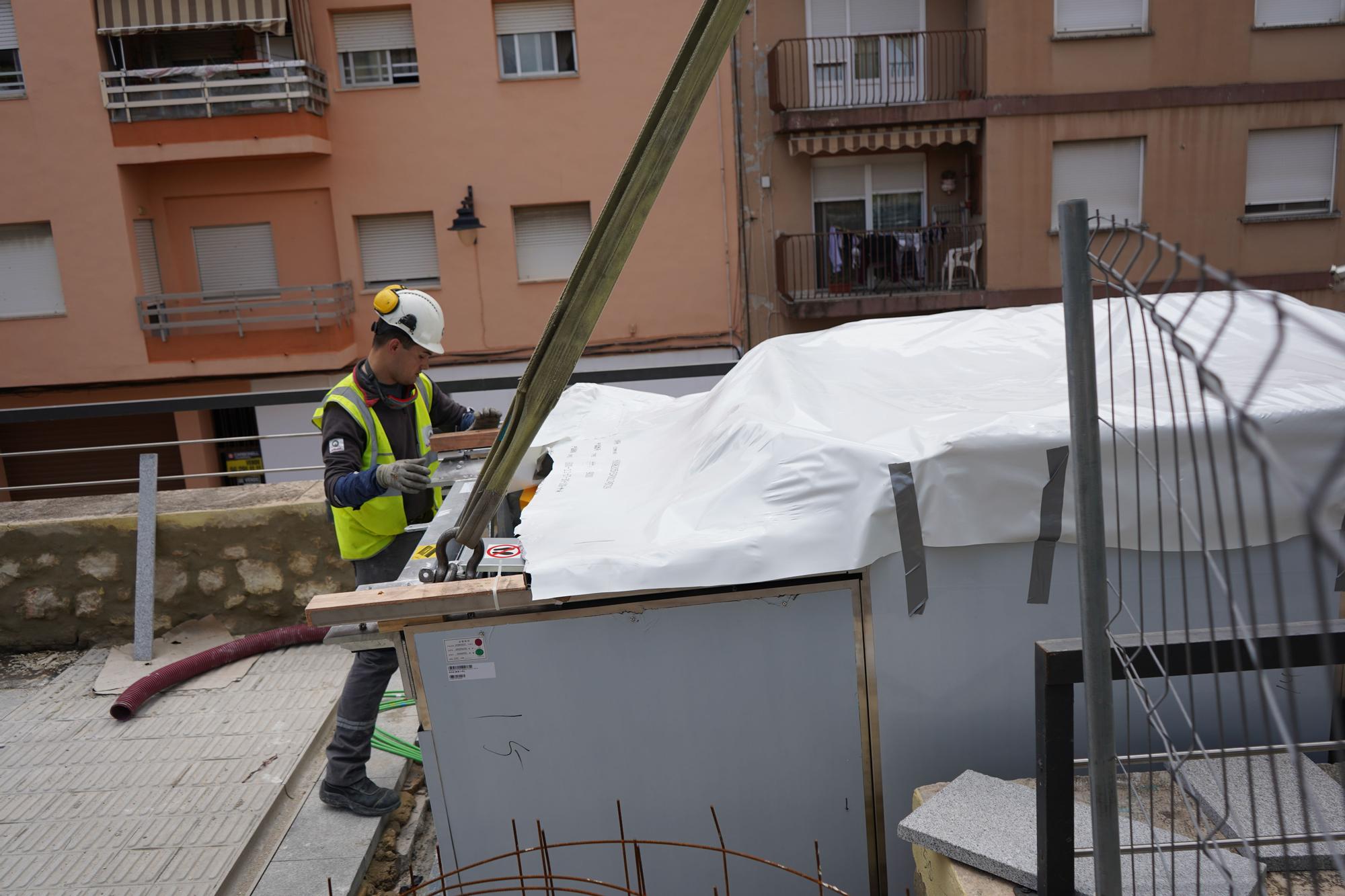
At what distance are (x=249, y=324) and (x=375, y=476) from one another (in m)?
13.4

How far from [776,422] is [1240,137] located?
15.7 metres

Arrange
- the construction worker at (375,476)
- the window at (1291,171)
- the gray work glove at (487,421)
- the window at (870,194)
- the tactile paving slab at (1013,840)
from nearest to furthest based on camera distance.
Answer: the tactile paving slab at (1013,840) → the construction worker at (375,476) → the gray work glove at (487,421) → the window at (1291,171) → the window at (870,194)

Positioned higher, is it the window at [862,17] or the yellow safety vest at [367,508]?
the window at [862,17]

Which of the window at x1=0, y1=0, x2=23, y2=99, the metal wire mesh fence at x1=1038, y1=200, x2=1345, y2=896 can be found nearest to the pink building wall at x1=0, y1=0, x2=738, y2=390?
the window at x1=0, y1=0, x2=23, y2=99

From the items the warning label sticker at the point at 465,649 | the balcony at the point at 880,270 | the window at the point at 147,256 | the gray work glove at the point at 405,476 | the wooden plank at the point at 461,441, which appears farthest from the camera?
the balcony at the point at 880,270

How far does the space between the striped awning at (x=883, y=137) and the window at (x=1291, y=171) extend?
456 cm

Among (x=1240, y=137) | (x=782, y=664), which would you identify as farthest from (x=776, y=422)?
(x=1240, y=137)

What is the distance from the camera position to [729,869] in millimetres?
3227

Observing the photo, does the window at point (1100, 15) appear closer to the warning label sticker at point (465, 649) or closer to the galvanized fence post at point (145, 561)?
the galvanized fence post at point (145, 561)

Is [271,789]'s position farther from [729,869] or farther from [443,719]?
[729,869]

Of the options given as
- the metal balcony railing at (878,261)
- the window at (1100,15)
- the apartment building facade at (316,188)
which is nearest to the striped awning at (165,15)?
the apartment building facade at (316,188)

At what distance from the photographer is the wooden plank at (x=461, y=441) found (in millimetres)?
4543

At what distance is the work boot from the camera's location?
4254 mm

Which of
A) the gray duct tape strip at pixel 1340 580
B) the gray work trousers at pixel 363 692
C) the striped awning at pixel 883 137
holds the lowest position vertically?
the gray work trousers at pixel 363 692
